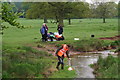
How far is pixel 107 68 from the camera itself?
53.2 ft

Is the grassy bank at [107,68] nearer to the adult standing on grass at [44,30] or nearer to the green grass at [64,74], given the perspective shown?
the green grass at [64,74]

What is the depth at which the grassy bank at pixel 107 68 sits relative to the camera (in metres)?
14.5

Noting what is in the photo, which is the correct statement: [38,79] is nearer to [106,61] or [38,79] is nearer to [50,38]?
[106,61]

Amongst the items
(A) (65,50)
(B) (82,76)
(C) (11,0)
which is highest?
(C) (11,0)

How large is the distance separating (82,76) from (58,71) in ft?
5.18

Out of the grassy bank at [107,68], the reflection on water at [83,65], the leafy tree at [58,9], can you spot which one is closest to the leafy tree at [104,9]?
the leafy tree at [58,9]

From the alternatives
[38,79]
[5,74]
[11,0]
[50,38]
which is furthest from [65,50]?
[50,38]

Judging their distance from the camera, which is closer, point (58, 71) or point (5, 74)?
point (5, 74)

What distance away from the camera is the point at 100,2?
251ft

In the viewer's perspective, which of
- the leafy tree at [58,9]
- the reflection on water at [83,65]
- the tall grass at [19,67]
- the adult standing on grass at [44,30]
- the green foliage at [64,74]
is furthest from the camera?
the leafy tree at [58,9]

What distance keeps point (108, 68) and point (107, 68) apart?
440mm

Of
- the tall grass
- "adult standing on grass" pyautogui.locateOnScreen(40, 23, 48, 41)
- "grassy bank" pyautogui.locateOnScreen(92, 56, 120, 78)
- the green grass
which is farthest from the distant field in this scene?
the green grass

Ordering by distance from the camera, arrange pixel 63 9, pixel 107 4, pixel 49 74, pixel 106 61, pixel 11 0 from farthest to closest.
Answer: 1. pixel 107 4
2. pixel 63 9
3. pixel 11 0
4. pixel 106 61
5. pixel 49 74

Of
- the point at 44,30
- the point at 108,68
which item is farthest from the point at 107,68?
the point at 44,30
